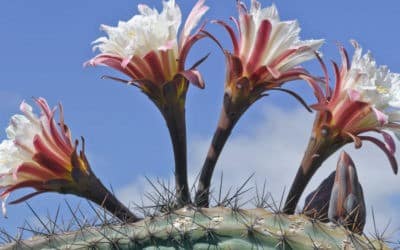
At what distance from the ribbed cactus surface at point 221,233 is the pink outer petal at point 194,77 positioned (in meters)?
0.56

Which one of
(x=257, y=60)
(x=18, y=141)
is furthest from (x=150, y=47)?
(x=18, y=141)

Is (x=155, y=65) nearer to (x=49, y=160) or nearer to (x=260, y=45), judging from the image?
(x=260, y=45)

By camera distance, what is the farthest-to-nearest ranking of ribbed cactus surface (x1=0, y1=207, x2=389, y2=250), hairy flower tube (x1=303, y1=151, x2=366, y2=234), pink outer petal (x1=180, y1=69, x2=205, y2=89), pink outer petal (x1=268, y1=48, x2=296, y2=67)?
pink outer petal (x1=268, y1=48, x2=296, y2=67)
pink outer petal (x1=180, y1=69, x2=205, y2=89)
hairy flower tube (x1=303, y1=151, x2=366, y2=234)
ribbed cactus surface (x1=0, y1=207, x2=389, y2=250)

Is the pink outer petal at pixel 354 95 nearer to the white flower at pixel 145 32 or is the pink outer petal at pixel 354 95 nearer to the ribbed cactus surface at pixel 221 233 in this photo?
the ribbed cactus surface at pixel 221 233

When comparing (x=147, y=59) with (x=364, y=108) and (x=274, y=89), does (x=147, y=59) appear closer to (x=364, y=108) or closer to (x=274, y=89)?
(x=274, y=89)

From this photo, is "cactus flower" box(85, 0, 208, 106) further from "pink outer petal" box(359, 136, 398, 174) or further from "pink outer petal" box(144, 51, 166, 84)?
"pink outer petal" box(359, 136, 398, 174)

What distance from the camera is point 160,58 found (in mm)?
5141

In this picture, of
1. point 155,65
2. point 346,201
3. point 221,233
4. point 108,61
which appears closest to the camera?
point 221,233

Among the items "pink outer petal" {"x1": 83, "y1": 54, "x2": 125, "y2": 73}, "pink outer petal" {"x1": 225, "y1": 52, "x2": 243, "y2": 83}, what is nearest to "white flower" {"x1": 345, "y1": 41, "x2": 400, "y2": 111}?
"pink outer petal" {"x1": 225, "y1": 52, "x2": 243, "y2": 83}

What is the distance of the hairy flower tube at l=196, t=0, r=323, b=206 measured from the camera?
5.15m

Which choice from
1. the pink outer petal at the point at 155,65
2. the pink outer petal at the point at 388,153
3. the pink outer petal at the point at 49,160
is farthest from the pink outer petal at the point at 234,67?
the pink outer petal at the point at 49,160

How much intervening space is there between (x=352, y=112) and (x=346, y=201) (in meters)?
0.43

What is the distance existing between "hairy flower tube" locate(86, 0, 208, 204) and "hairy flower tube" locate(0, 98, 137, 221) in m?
0.37

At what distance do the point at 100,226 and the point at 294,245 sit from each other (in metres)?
0.80
